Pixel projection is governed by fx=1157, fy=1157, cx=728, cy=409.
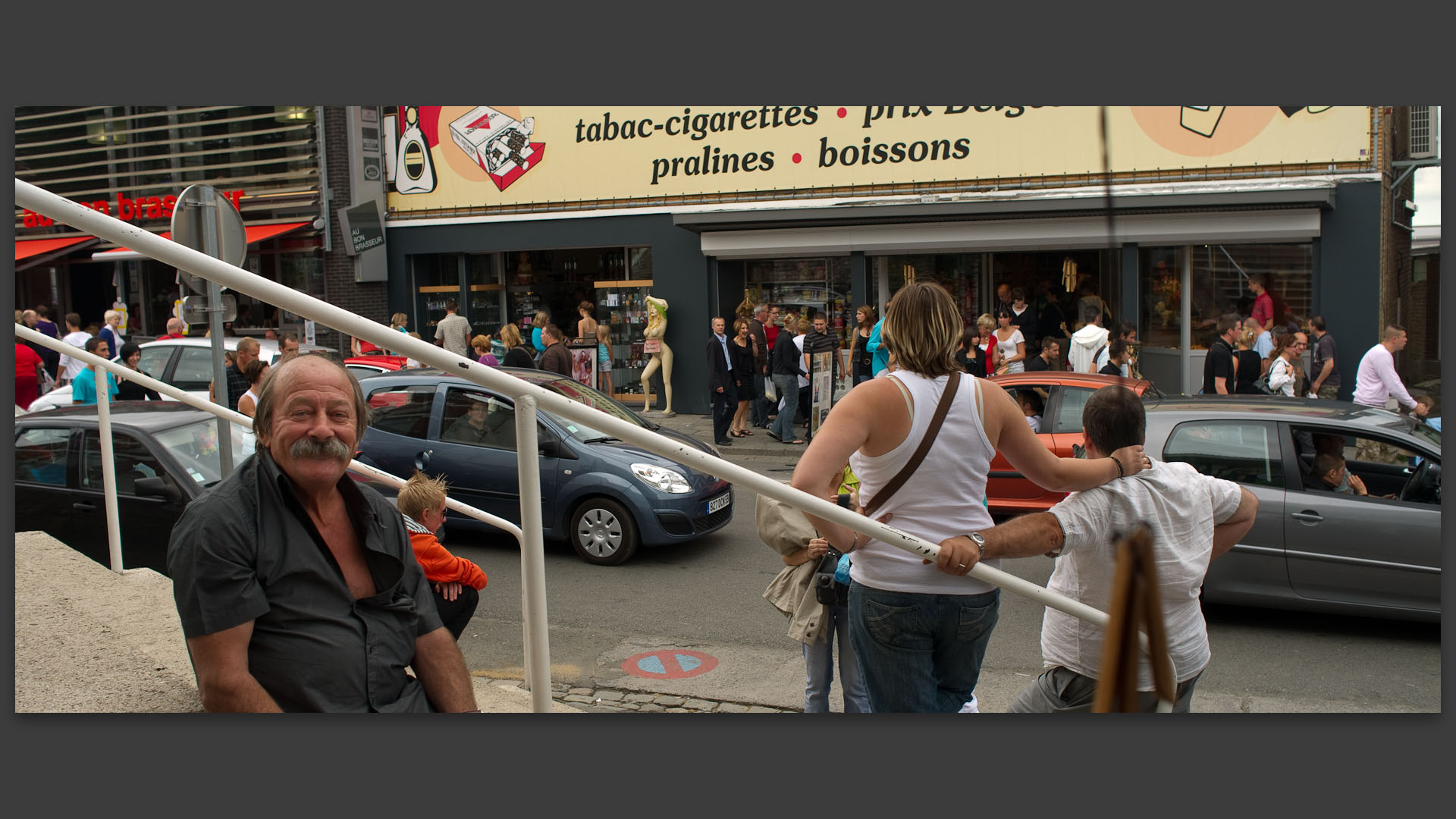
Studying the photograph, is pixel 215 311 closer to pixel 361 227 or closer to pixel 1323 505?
pixel 1323 505

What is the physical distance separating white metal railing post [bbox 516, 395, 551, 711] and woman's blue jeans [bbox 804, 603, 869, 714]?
1581mm

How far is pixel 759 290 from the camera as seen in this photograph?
1875 cm

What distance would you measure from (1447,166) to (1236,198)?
37.6 ft

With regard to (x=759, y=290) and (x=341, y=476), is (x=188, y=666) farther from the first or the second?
(x=759, y=290)

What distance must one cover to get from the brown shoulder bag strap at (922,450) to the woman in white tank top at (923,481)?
0.01 metres

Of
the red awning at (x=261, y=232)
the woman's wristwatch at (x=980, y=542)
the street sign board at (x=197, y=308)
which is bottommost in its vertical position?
the woman's wristwatch at (x=980, y=542)

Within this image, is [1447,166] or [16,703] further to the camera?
[1447,166]

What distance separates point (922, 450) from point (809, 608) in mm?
1346

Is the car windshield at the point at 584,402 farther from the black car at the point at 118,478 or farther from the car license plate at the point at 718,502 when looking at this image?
the black car at the point at 118,478

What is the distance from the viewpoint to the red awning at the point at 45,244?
22087 mm

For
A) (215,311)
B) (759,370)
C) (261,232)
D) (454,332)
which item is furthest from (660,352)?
(215,311)

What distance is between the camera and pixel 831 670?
170 inches

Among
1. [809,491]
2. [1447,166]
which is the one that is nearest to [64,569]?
[809,491]

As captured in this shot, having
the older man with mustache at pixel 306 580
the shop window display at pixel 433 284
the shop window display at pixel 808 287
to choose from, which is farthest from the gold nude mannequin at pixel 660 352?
the older man with mustache at pixel 306 580
